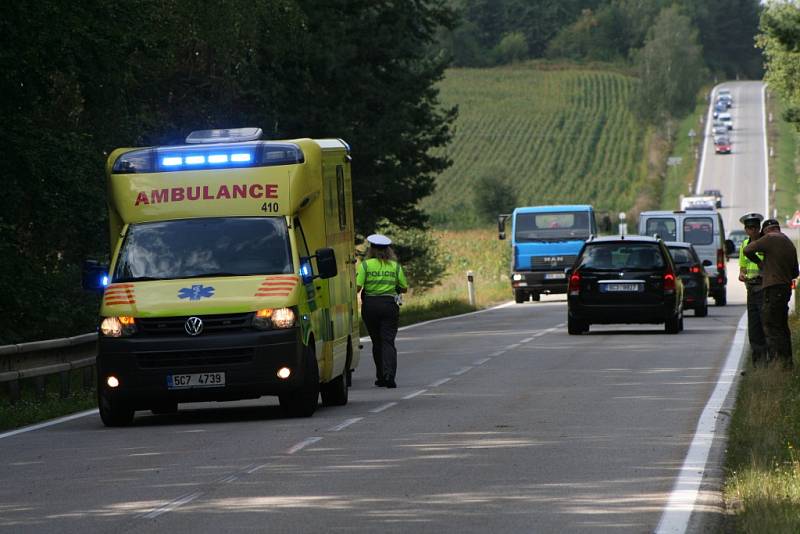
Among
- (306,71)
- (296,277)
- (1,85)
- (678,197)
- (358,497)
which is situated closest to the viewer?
(358,497)

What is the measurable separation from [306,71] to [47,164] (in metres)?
15.7

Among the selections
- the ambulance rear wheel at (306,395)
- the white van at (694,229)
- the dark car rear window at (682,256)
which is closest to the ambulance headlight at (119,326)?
the ambulance rear wheel at (306,395)

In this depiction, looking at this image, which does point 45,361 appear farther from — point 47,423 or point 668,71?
point 668,71

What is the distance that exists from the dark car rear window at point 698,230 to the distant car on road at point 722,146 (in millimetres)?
87720

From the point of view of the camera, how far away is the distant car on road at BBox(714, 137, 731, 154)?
129 metres

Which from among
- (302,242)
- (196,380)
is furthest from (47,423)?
(302,242)

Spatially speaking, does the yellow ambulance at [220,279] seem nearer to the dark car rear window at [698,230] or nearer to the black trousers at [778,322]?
the black trousers at [778,322]

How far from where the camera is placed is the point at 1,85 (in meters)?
21.8

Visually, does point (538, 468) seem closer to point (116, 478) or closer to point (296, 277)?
point (116, 478)

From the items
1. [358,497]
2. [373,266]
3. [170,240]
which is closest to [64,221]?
[373,266]

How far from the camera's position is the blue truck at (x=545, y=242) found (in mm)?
44781

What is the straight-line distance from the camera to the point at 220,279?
15.9 m

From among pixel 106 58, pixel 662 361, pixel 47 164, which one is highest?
pixel 106 58

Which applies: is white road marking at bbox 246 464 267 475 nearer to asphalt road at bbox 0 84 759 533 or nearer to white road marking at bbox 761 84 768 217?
asphalt road at bbox 0 84 759 533
